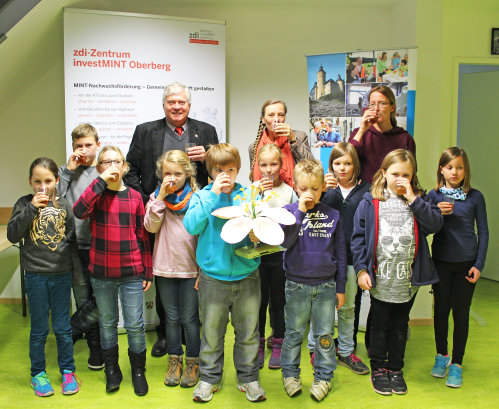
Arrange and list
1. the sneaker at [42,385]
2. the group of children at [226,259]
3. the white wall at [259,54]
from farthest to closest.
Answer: the white wall at [259,54], the sneaker at [42,385], the group of children at [226,259]

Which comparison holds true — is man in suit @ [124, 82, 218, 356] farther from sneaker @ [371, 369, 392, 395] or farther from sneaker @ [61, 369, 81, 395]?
sneaker @ [371, 369, 392, 395]

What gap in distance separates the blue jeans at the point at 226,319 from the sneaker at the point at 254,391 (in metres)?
0.03

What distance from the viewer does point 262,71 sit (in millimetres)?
4340

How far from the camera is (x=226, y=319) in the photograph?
2514mm

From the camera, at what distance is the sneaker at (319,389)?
8.23 feet

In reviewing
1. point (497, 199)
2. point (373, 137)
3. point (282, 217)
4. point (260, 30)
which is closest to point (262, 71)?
point (260, 30)

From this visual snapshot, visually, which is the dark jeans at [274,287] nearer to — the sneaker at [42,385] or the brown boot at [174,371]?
the brown boot at [174,371]

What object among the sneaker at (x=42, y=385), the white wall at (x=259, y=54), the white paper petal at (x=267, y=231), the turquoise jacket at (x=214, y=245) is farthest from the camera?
the white wall at (x=259, y=54)

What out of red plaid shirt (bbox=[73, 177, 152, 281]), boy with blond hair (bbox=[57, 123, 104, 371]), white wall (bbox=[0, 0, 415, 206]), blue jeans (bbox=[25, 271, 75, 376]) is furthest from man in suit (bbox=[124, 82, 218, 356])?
white wall (bbox=[0, 0, 415, 206])

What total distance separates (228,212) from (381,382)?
1.32 meters

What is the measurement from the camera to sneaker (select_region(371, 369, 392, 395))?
2.58 meters

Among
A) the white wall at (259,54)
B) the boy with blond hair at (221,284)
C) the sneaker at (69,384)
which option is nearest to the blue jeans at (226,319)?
the boy with blond hair at (221,284)

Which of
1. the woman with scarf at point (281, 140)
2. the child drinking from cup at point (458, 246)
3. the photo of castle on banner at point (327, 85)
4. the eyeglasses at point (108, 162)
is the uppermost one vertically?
the photo of castle on banner at point (327, 85)

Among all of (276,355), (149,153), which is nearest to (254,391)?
(276,355)
